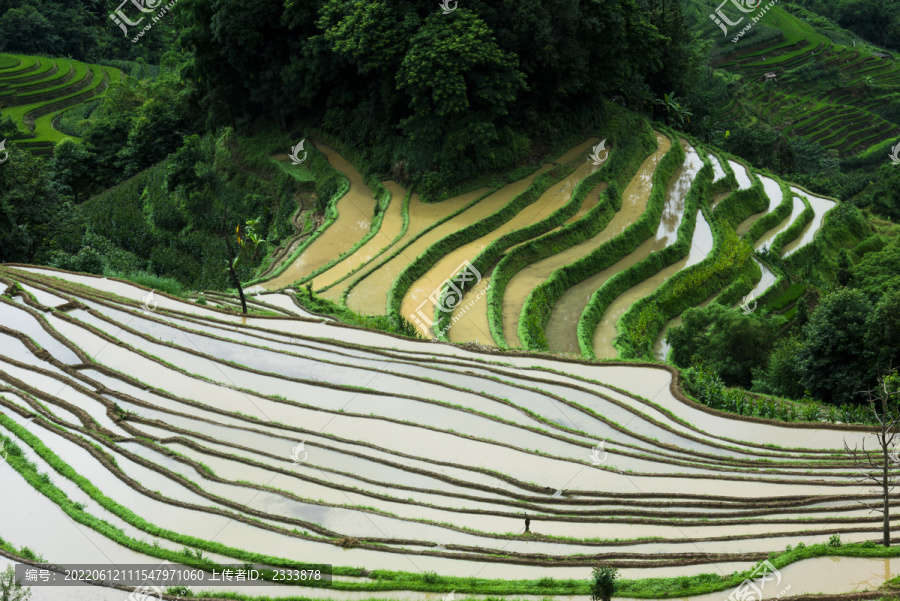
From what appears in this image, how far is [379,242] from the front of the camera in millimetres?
24172

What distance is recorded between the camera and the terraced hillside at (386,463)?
401 inches

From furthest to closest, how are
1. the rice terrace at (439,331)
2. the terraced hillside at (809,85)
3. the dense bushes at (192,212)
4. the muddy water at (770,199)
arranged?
the terraced hillside at (809,85)
the muddy water at (770,199)
the dense bushes at (192,212)
the rice terrace at (439,331)

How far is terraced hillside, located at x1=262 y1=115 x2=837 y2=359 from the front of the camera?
21016 millimetres

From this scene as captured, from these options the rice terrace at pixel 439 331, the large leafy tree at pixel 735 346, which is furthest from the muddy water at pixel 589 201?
the large leafy tree at pixel 735 346

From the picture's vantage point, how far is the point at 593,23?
27219mm

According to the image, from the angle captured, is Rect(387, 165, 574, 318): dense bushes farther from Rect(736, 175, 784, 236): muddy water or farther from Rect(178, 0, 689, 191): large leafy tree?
Rect(736, 175, 784, 236): muddy water

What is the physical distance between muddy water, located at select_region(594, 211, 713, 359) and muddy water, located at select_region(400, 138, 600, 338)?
13.0 ft

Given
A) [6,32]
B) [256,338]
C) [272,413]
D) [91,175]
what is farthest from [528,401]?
[6,32]

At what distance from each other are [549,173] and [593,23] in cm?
522

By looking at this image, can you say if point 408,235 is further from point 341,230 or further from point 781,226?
point 781,226

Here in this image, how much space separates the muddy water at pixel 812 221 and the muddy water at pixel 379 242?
13428 mm

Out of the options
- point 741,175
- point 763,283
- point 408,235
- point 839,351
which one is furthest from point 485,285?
point 741,175

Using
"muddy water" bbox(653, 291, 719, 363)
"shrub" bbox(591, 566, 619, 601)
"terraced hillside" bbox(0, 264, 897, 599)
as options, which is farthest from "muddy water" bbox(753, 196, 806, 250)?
"shrub" bbox(591, 566, 619, 601)

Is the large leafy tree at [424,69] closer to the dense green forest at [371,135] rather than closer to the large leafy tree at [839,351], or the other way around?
the dense green forest at [371,135]
